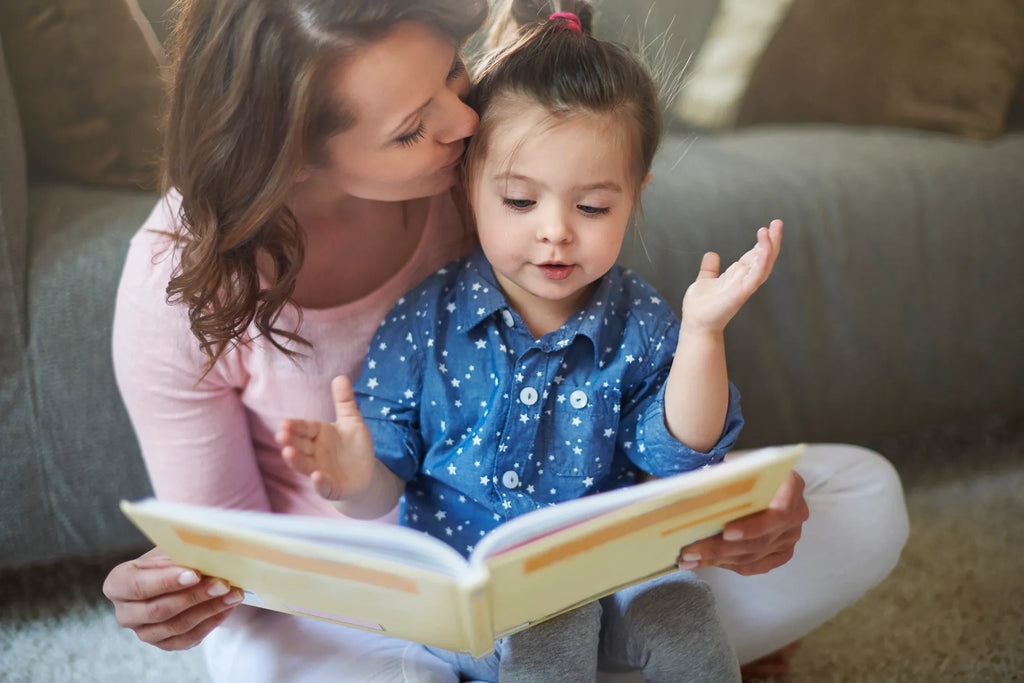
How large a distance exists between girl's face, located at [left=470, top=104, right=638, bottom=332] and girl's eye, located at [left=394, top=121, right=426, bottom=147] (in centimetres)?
7

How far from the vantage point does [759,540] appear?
2.96 feet

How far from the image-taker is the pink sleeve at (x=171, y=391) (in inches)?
39.0

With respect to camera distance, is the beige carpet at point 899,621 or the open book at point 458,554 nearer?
the open book at point 458,554

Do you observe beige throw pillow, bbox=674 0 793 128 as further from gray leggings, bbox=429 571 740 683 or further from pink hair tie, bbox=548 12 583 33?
gray leggings, bbox=429 571 740 683

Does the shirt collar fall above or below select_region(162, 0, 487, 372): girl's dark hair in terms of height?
below

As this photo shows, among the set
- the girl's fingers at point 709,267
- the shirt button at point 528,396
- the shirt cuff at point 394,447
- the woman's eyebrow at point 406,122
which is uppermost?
the woman's eyebrow at point 406,122

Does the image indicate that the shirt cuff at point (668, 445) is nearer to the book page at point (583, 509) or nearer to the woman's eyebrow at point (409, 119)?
the book page at point (583, 509)

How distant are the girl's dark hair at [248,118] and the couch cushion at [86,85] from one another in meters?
0.41

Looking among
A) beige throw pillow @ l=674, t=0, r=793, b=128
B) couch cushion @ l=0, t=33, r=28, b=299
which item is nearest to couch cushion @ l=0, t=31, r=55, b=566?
couch cushion @ l=0, t=33, r=28, b=299

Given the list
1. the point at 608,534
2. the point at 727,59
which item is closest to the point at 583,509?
the point at 608,534

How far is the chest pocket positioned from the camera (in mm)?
948

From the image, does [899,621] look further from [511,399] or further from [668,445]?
[511,399]

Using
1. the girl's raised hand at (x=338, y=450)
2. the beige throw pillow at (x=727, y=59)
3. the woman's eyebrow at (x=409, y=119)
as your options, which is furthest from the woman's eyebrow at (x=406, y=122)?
the beige throw pillow at (x=727, y=59)

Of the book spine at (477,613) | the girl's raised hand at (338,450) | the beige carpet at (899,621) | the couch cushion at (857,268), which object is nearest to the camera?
the book spine at (477,613)
